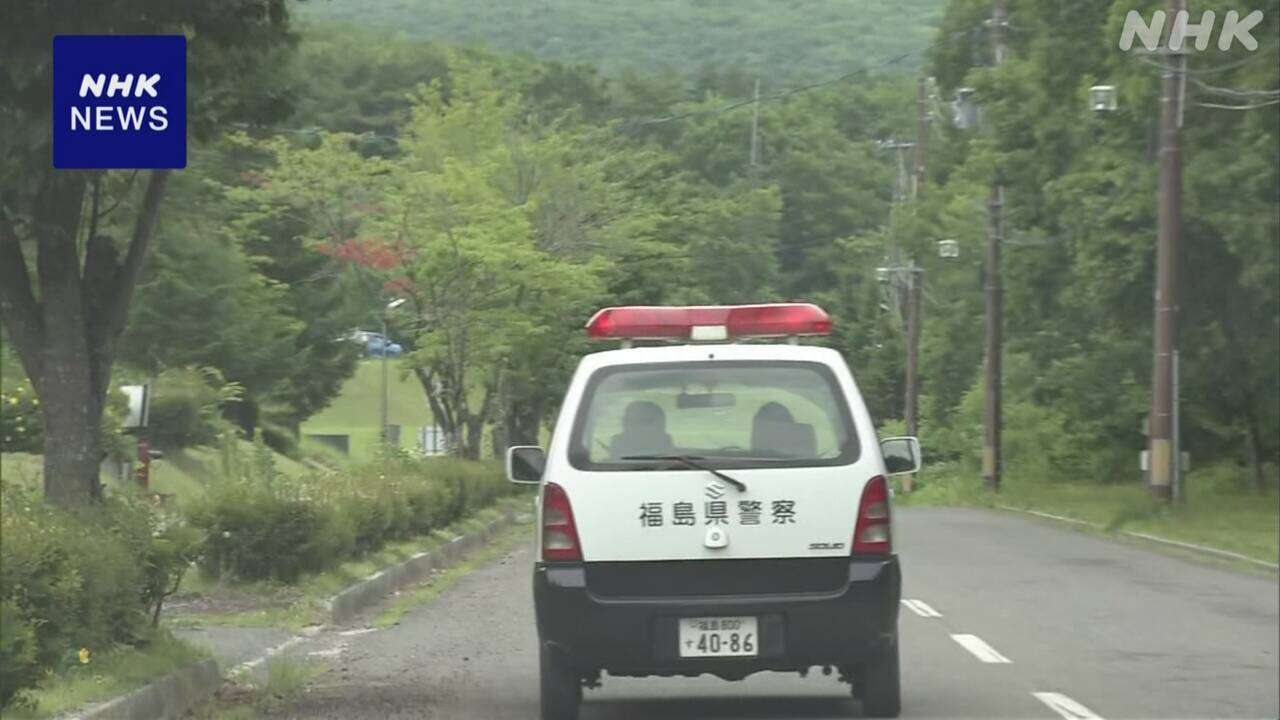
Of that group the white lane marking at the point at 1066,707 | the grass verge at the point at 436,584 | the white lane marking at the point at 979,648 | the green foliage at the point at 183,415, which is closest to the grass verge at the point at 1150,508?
the grass verge at the point at 436,584

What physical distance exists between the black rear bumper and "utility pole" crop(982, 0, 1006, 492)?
122 feet

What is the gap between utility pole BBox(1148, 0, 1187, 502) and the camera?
3028cm

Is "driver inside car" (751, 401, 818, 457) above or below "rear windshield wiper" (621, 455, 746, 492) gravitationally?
above

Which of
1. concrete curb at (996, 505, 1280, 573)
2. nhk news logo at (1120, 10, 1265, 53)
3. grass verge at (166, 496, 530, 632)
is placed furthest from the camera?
nhk news logo at (1120, 10, 1265, 53)

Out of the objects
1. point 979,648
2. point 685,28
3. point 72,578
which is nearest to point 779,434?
point 72,578

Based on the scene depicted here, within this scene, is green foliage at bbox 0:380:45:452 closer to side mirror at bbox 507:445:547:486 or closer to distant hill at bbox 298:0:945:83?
side mirror at bbox 507:445:547:486

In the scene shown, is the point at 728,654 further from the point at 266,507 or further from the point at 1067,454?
the point at 1067,454

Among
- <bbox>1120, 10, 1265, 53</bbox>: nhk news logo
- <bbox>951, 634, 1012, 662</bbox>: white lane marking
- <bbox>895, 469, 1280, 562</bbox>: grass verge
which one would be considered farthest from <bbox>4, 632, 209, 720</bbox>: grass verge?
<bbox>1120, 10, 1265, 53</bbox>: nhk news logo

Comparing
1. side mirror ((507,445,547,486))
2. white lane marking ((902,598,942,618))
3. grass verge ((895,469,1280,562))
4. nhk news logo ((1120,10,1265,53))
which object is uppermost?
nhk news logo ((1120,10,1265,53))

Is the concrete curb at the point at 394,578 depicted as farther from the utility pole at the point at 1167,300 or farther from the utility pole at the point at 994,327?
the utility pole at the point at 994,327

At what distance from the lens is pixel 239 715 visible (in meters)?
10.4

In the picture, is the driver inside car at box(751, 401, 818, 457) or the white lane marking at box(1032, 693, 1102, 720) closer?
the driver inside car at box(751, 401, 818, 457)

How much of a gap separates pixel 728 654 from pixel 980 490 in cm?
3968

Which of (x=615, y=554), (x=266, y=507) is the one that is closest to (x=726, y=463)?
(x=615, y=554)
